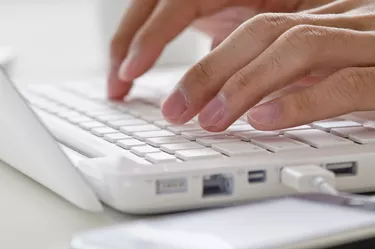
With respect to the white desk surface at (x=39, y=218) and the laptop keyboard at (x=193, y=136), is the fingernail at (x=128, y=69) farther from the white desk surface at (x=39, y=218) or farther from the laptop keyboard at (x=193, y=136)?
the white desk surface at (x=39, y=218)

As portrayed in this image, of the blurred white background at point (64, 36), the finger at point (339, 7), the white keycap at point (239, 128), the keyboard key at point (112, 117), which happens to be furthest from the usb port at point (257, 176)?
the blurred white background at point (64, 36)

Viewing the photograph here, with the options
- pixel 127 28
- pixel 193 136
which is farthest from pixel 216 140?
pixel 127 28

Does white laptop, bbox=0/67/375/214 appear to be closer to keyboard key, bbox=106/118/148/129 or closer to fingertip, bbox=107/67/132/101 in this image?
keyboard key, bbox=106/118/148/129

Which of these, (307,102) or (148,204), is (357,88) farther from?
(148,204)

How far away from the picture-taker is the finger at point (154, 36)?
2.82 ft

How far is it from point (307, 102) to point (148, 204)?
0.59ft

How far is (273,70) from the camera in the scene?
0.58m

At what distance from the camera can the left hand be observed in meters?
0.57

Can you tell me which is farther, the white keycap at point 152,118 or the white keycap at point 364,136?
the white keycap at point 152,118

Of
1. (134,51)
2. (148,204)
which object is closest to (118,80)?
(134,51)

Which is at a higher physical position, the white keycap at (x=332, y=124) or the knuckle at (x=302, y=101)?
the knuckle at (x=302, y=101)

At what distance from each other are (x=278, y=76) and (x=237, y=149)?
0.10 meters

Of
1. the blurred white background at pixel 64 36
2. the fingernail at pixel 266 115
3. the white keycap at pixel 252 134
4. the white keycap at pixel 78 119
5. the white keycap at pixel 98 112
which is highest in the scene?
the fingernail at pixel 266 115

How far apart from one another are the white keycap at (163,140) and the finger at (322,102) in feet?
0.19
